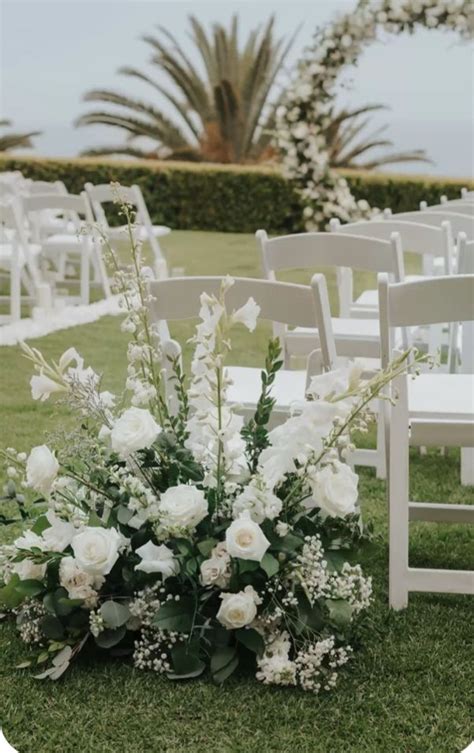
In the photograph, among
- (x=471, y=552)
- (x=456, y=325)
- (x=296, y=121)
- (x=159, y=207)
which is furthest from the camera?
(x=159, y=207)

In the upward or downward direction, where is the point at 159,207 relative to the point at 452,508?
downward

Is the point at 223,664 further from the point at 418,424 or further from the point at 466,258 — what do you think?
the point at 466,258

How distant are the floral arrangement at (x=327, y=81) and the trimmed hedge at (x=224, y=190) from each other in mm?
2226

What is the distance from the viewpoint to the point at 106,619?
8.39 ft

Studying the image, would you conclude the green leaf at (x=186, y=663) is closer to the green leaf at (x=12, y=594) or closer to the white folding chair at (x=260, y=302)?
the green leaf at (x=12, y=594)

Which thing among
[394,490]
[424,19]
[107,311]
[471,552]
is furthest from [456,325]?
[424,19]

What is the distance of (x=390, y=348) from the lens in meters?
2.90

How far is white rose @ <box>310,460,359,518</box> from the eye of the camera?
2.50 meters

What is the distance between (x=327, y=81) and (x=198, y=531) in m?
8.19

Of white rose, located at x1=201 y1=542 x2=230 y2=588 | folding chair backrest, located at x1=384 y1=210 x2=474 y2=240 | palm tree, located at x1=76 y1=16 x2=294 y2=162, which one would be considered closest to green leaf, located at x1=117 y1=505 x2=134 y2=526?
white rose, located at x1=201 y1=542 x2=230 y2=588

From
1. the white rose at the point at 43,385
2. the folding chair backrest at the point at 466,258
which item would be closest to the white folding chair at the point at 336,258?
the folding chair backrest at the point at 466,258

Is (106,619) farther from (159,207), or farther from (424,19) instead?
(159,207)

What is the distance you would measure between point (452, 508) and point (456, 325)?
1.29 metres

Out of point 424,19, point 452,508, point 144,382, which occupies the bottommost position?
point 452,508
